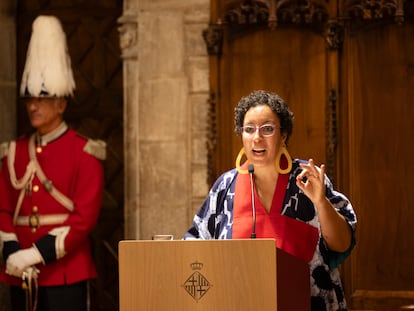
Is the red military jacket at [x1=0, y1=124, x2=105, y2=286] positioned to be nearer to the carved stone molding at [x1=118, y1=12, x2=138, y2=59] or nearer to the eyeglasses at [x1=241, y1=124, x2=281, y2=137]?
the carved stone molding at [x1=118, y1=12, x2=138, y2=59]

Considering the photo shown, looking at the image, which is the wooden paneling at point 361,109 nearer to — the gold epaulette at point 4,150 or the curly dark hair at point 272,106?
the gold epaulette at point 4,150

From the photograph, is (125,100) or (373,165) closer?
(373,165)

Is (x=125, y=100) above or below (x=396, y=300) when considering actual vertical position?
above

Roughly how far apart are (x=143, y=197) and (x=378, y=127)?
132 cm

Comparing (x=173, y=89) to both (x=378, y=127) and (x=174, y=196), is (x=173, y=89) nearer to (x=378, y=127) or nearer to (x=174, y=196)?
(x=174, y=196)

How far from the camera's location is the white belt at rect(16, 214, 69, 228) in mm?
4453

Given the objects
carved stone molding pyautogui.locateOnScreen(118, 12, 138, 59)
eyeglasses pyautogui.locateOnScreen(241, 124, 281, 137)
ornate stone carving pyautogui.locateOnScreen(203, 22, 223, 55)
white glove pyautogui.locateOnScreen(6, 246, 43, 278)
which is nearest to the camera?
eyeglasses pyautogui.locateOnScreen(241, 124, 281, 137)

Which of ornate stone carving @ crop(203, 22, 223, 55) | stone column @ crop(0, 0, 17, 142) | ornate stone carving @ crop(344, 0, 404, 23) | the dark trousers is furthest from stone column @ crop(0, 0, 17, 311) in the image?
ornate stone carving @ crop(344, 0, 404, 23)

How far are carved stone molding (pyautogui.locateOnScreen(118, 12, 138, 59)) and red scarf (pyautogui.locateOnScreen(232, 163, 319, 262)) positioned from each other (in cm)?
205

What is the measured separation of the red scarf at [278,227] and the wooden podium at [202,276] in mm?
357

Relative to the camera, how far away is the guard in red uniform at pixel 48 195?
4.36m

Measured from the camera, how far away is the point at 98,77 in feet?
17.3

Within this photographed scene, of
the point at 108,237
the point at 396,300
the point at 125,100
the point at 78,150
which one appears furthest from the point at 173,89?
the point at 396,300

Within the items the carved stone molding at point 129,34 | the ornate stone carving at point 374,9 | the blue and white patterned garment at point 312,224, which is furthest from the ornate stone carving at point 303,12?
the blue and white patterned garment at point 312,224
